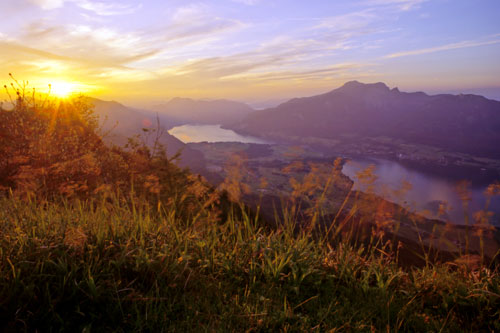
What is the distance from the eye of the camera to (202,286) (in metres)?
2.61

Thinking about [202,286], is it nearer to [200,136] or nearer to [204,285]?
[204,285]

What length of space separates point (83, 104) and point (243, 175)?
385 inches

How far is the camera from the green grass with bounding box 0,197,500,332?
6.84ft

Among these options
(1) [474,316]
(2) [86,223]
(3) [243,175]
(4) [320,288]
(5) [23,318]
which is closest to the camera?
(5) [23,318]

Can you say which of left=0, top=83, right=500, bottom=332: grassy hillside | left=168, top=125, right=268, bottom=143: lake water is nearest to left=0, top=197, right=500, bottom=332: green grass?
left=0, top=83, right=500, bottom=332: grassy hillside

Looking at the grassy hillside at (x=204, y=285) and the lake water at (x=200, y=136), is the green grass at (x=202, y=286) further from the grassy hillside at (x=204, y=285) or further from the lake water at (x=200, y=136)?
the lake water at (x=200, y=136)

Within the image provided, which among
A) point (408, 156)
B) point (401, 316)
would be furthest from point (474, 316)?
point (408, 156)

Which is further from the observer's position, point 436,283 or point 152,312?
point 436,283

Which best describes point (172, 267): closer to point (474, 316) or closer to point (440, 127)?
point (474, 316)

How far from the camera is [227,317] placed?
2178 millimetres

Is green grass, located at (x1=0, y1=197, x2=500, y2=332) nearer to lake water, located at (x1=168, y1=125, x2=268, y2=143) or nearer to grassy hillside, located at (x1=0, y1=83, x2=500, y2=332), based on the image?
grassy hillside, located at (x1=0, y1=83, x2=500, y2=332)

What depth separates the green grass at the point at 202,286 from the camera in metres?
2.09

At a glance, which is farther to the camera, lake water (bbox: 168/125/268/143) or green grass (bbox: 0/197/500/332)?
lake water (bbox: 168/125/268/143)

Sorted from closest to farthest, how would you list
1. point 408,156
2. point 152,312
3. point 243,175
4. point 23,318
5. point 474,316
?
point 23,318, point 152,312, point 474,316, point 243,175, point 408,156
